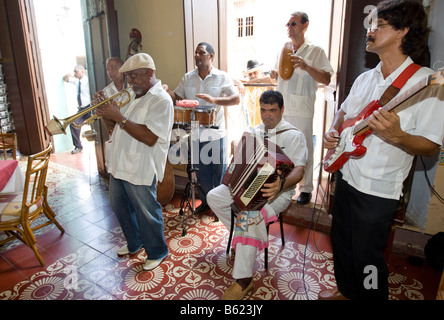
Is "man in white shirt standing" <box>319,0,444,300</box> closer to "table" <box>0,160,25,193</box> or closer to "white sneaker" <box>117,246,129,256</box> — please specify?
"white sneaker" <box>117,246,129,256</box>

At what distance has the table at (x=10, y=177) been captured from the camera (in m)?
2.46

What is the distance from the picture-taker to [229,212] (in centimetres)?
241

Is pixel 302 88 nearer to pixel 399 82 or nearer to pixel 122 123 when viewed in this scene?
pixel 399 82

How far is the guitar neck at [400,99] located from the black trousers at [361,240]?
37 cm

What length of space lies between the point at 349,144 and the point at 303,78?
142 cm

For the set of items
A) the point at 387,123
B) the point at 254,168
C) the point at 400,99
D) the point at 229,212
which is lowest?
the point at 229,212

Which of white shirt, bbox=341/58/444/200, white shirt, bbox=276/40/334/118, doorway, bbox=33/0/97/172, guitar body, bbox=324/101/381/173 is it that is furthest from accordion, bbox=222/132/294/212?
doorway, bbox=33/0/97/172

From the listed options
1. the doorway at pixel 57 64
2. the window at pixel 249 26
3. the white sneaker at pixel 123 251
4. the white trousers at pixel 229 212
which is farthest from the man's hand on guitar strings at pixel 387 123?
the window at pixel 249 26

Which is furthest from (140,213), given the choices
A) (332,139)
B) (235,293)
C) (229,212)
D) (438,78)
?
(438,78)

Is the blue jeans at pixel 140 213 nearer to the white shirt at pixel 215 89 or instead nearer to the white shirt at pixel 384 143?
the white shirt at pixel 215 89

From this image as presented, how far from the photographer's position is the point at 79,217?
338 cm
